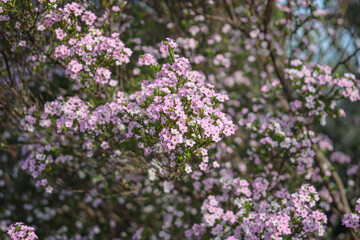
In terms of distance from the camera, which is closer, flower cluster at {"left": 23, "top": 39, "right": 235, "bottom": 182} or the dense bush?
flower cluster at {"left": 23, "top": 39, "right": 235, "bottom": 182}

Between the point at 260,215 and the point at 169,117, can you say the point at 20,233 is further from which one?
the point at 260,215

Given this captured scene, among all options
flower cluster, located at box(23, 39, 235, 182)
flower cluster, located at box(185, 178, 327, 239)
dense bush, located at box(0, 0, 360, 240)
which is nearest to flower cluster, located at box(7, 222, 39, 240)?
dense bush, located at box(0, 0, 360, 240)

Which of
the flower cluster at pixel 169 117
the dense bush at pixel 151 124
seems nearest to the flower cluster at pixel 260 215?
the dense bush at pixel 151 124

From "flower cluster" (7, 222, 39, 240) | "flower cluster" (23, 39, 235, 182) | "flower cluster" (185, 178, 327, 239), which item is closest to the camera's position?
"flower cluster" (23, 39, 235, 182)

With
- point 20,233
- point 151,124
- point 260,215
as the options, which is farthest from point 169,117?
point 20,233

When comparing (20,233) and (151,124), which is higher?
(151,124)

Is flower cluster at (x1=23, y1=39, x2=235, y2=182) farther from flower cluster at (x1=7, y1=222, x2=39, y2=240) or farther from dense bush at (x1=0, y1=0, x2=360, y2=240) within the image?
flower cluster at (x1=7, y1=222, x2=39, y2=240)

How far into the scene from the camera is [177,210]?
25.8 feet

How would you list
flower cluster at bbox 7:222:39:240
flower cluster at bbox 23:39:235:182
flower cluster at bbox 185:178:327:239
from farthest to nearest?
flower cluster at bbox 185:178:327:239, flower cluster at bbox 7:222:39:240, flower cluster at bbox 23:39:235:182

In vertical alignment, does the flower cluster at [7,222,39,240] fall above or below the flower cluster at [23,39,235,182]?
below

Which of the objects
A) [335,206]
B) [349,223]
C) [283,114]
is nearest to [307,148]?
[283,114]

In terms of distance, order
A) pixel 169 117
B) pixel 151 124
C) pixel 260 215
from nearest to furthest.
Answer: pixel 169 117 < pixel 151 124 < pixel 260 215

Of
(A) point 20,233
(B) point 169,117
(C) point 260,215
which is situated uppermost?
(B) point 169,117

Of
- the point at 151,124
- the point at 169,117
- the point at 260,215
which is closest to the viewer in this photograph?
the point at 169,117
